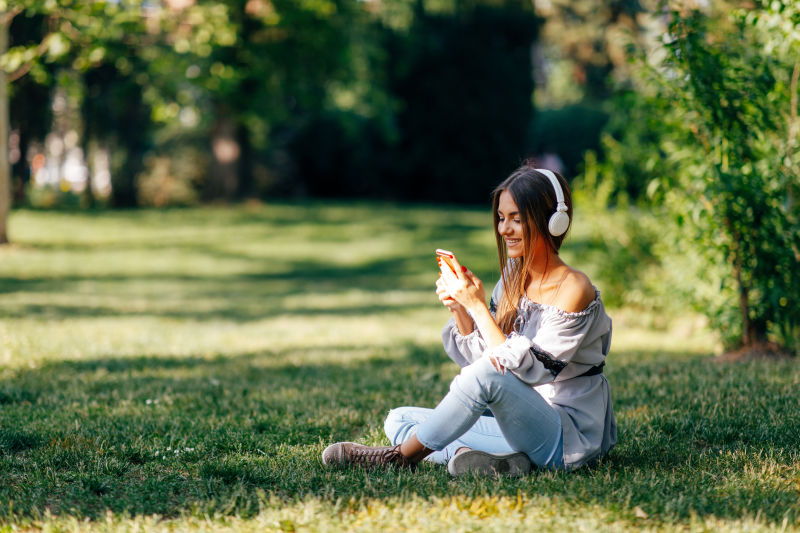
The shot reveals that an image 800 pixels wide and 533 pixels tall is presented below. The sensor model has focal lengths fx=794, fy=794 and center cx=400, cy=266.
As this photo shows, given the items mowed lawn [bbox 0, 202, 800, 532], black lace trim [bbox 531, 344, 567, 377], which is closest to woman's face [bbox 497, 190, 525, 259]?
black lace trim [bbox 531, 344, 567, 377]

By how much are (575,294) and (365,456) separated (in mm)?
1288

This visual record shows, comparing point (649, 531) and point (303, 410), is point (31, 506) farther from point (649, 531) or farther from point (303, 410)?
point (649, 531)

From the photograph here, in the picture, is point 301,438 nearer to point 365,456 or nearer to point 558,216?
point 365,456

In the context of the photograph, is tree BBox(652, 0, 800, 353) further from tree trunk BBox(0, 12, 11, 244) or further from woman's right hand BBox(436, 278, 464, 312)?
tree trunk BBox(0, 12, 11, 244)

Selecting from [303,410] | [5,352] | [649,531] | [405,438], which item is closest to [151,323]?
[5,352]

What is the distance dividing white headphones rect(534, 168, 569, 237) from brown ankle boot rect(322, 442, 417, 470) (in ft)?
4.21

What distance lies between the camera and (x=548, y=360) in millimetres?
3535

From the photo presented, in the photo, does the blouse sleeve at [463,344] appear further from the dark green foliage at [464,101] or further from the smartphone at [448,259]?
the dark green foliage at [464,101]

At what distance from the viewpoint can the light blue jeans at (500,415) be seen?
3.48 meters

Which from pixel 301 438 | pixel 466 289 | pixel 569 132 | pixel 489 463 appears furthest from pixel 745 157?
pixel 569 132

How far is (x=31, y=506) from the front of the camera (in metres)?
3.36

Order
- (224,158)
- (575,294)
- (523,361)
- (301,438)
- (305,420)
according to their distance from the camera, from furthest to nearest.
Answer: (224,158) < (305,420) < (301,438) < (575,294) < (523,361)

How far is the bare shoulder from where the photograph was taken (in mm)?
3578

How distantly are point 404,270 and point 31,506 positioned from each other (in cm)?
1408
